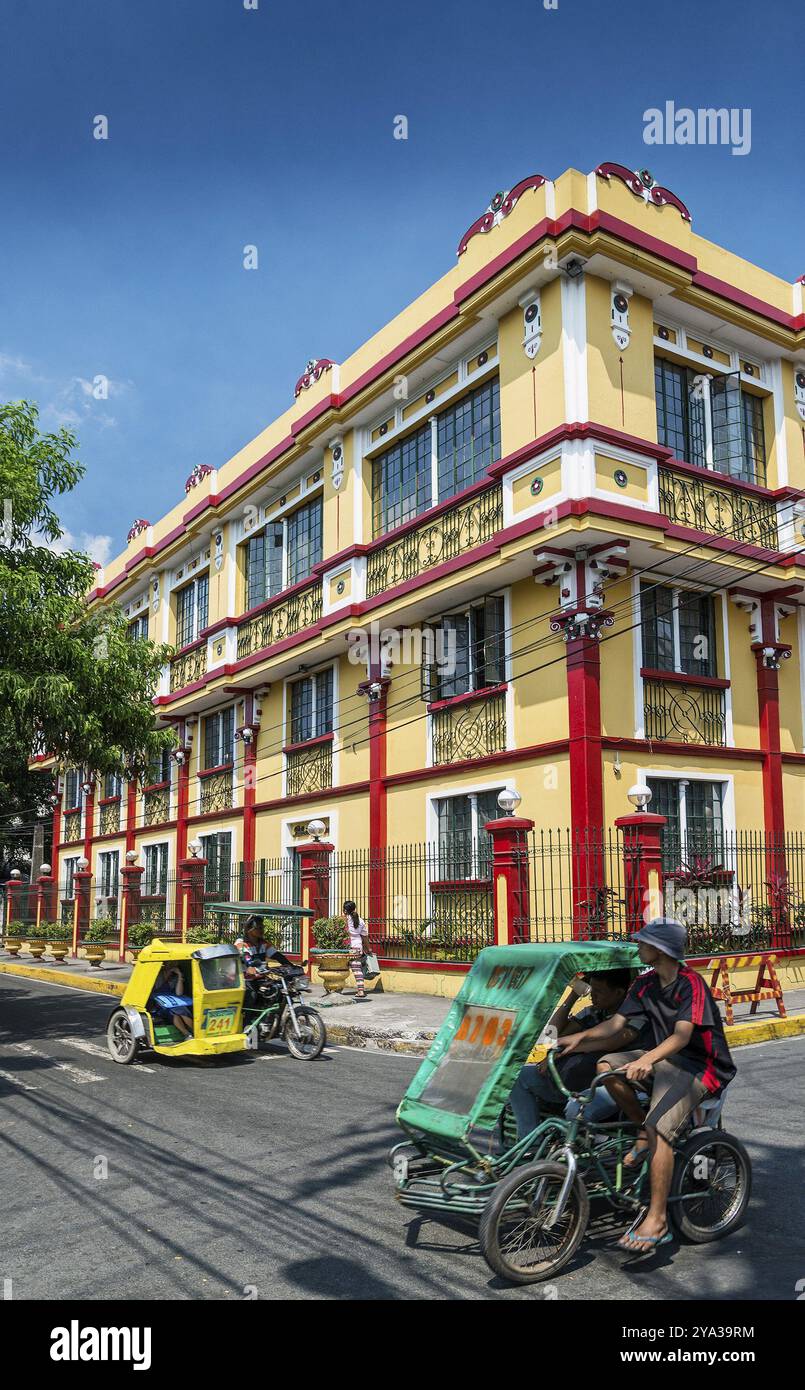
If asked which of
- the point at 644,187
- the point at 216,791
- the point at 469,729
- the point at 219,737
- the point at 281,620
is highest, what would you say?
the point at 644,187

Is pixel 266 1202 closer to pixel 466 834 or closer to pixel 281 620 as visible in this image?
pixel 466 834

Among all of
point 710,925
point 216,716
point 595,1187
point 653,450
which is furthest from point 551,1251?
point 216,716

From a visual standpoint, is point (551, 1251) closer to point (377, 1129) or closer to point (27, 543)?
point (377, 1129)

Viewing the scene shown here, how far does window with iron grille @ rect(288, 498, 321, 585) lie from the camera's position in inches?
891

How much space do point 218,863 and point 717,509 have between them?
14832 mm

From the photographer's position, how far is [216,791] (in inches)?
1062

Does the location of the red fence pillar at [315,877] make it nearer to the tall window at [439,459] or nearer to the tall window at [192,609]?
the tall window at [439,459]

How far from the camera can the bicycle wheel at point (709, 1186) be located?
17.4ft

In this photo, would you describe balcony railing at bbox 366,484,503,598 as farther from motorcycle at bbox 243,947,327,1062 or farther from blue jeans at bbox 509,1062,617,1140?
blue jeans at bbox 509,1062,617,1140

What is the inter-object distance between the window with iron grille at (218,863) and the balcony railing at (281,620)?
15.3ft

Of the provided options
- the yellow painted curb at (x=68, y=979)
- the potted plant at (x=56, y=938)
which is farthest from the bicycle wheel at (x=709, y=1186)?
the potted plant at (x=56, y=938)

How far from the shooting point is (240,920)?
77.6 ft

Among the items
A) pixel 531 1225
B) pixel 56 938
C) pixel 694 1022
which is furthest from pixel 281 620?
pixel 531 1225
